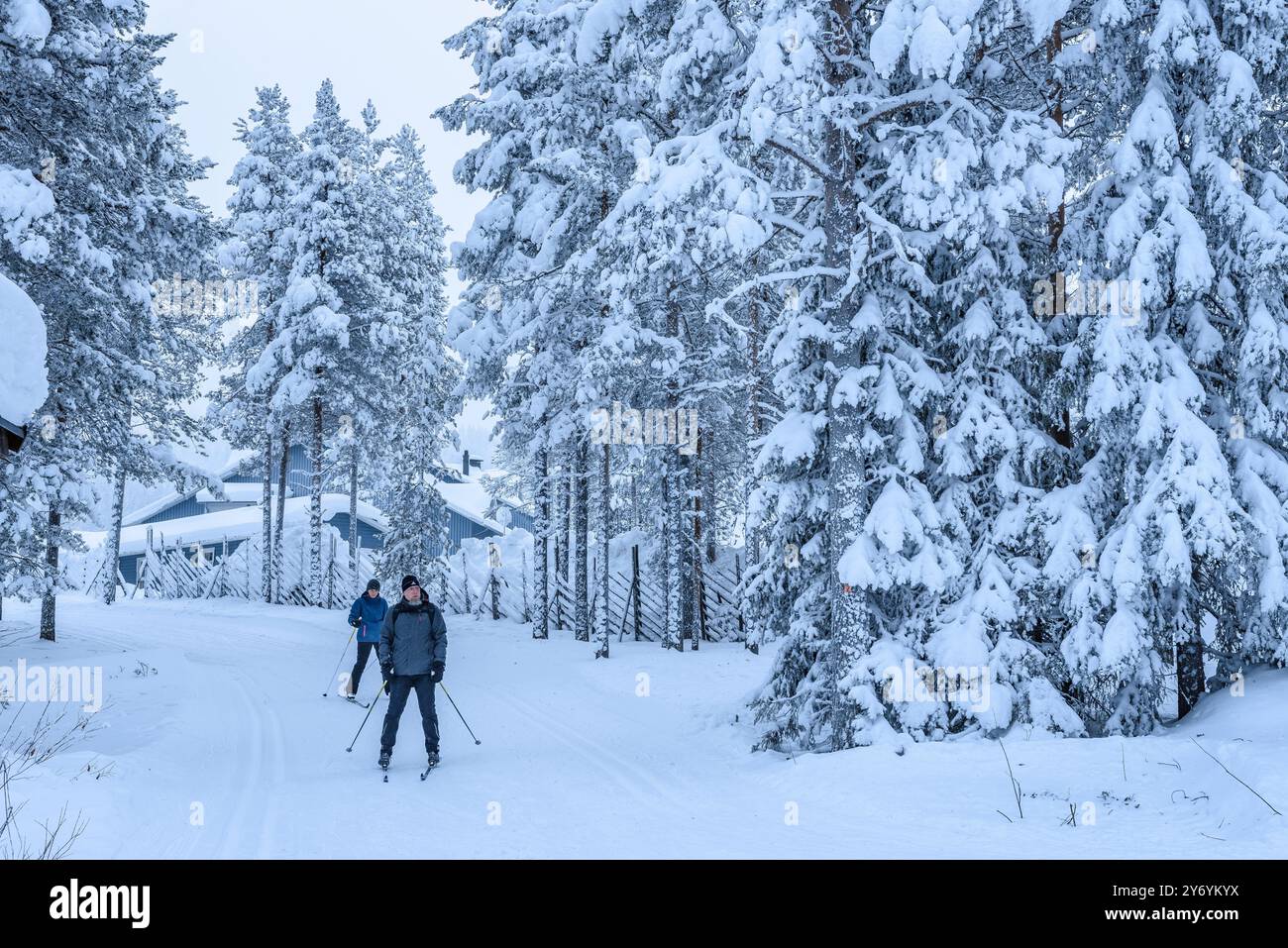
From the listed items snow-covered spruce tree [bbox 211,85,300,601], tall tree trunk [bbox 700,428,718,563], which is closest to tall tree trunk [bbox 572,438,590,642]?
tall tree trunk [bbox 700,428,718,563]

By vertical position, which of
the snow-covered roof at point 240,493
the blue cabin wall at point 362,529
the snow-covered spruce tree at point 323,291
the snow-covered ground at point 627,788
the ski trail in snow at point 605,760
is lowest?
the ski trail in snow at point 605,760

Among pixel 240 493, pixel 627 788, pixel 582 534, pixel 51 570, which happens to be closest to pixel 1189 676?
pixel 627 788

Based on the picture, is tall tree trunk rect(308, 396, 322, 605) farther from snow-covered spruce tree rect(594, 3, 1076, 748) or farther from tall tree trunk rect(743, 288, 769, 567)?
snow-covered spruce tree rect(594, 3, 1076, 748)

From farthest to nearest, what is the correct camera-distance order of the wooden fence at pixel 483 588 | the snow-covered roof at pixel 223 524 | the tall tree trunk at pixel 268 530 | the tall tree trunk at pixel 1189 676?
the snow-covered roof at pixel 223 524
the tall tree trunk at pixel 268 530
the wooden fence at pixel 483 588
the tall tree trunk at pixel 1189 676

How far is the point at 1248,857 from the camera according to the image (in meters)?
5.89

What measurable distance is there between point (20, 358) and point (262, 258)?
24994 millimetres

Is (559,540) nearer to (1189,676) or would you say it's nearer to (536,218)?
(536,218)

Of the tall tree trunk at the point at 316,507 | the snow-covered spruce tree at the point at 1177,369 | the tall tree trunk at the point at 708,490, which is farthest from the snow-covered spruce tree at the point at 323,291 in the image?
the snow-covered spruce tree at the point at 1177,369

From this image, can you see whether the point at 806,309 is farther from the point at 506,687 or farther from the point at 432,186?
the point at 432,186

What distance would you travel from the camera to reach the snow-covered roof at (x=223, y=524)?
4528cm

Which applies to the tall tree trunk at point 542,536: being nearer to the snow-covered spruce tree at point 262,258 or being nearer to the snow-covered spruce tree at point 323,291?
the snow-covered spruce tree at point 323,291

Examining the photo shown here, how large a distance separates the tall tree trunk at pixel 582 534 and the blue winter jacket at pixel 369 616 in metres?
5.12

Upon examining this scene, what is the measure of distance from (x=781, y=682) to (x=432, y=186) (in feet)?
104

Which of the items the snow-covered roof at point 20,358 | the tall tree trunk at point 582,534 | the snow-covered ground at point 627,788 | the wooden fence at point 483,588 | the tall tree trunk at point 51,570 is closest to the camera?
the snow-covered ground at point 627,788
